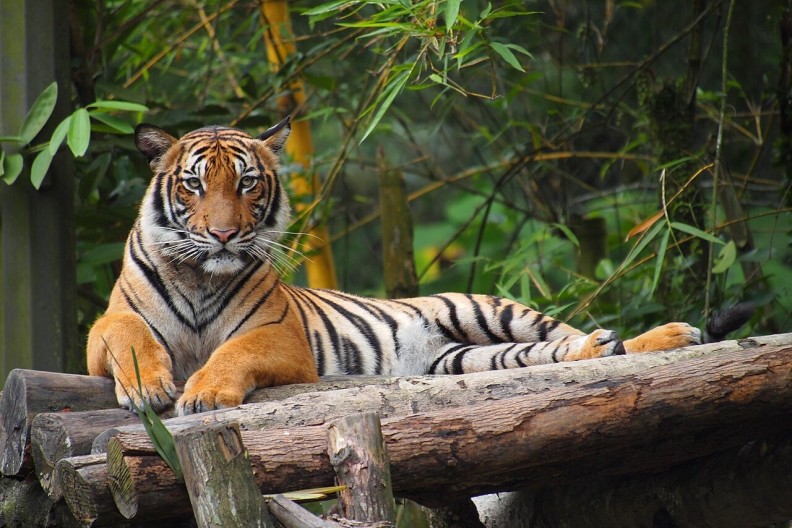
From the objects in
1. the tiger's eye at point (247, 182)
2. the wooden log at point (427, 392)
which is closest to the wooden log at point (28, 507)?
the wooden log at point (427, 392)

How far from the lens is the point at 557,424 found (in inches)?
90.4

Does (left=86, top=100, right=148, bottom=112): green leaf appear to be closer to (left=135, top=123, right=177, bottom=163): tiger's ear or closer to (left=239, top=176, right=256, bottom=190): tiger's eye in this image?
(left=135, top=123, right=177, bottom=163): tiger's ear

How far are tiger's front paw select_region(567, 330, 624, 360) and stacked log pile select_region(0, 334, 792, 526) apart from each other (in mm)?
480

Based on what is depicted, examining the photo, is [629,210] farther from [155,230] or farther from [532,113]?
[155,230]

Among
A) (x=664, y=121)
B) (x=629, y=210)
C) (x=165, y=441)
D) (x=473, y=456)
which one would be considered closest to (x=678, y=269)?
(x=664, y=121)

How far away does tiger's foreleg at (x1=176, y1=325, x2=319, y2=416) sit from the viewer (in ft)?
9.02

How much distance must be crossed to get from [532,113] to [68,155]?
3541 mm

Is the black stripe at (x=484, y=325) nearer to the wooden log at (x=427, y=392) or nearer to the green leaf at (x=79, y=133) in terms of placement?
the wooden log at (x=427, y=392)

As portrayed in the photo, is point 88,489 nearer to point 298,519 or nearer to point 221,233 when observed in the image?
point 298,519

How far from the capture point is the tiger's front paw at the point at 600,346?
10.9 ft

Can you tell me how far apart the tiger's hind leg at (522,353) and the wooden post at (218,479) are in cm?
161

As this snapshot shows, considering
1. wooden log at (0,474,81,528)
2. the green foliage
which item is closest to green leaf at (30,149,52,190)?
the green foliage

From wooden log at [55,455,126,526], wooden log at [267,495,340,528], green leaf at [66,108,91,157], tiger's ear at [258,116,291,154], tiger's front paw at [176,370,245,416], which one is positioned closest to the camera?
wooden log at [267,495,340,528]

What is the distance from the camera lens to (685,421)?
91.9 inches
